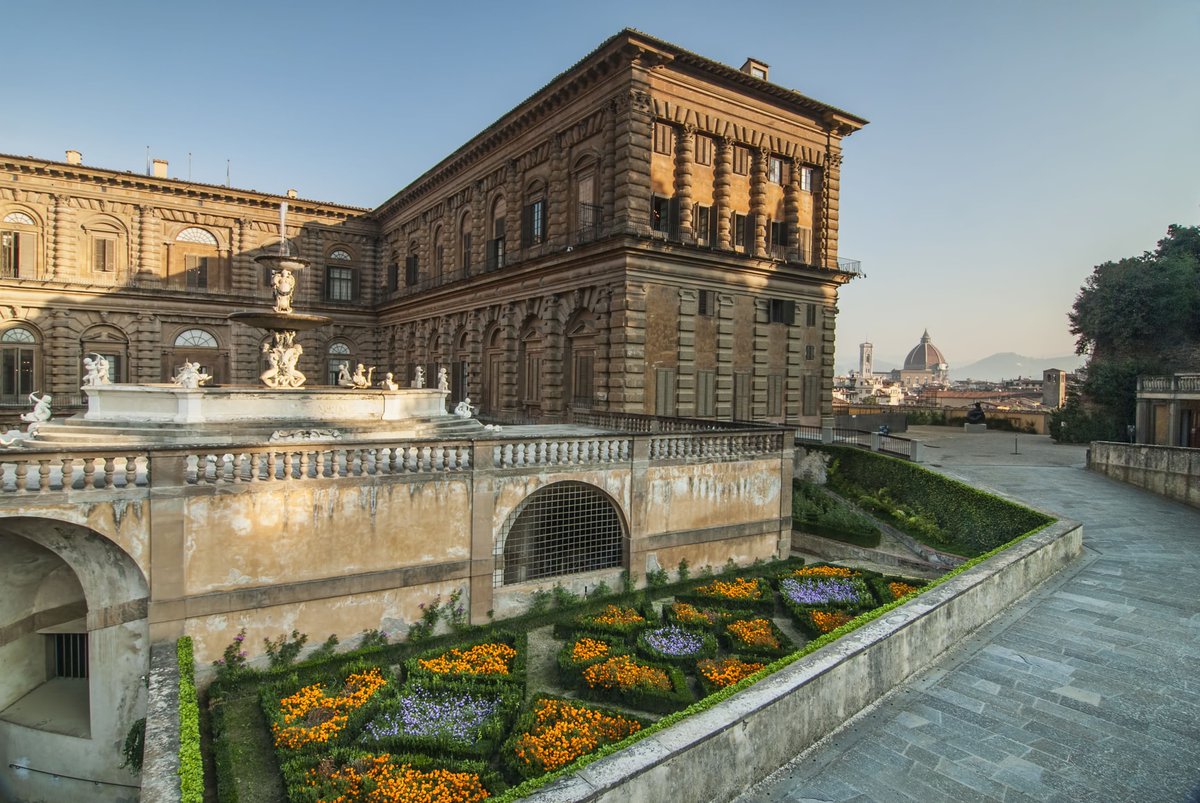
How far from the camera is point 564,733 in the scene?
8.93m

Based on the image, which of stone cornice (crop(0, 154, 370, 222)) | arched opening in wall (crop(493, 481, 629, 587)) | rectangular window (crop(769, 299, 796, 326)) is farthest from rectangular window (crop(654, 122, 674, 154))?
stone cornice (crop(0, 154, 370, 222))

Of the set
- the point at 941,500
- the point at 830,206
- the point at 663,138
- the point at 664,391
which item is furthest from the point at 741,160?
the point at 941,500

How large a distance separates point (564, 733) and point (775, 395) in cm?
2246

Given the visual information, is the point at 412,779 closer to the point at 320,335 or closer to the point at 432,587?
the point at 432,587

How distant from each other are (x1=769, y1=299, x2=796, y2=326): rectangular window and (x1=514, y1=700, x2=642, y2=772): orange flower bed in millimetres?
22312

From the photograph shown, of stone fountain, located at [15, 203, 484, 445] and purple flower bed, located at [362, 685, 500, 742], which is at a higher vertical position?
stone fountain, located at [15, 203, 484, 445]

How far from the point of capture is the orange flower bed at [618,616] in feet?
43.0

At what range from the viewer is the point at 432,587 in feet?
41.4

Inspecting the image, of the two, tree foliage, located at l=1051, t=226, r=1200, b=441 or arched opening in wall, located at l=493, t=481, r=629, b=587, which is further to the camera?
tree foliage, located at l=1051, t=226, r=1200, b=441

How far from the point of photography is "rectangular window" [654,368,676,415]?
2538cm

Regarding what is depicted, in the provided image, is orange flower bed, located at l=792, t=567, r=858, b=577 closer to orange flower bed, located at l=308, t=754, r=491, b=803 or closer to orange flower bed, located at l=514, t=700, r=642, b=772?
orange flower bed, located at l=514, t=700, r=642, b=772

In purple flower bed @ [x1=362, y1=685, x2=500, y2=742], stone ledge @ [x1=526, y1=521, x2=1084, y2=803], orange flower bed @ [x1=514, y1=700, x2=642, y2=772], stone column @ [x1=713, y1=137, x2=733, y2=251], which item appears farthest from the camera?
stone column @ [x1=713, y1=137, x2=733, y2=251]

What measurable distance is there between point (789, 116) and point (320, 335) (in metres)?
33.5

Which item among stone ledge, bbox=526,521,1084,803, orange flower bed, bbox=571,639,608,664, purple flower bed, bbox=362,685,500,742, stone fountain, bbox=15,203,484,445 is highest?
stone fountain, bbox=15,203,484,445
